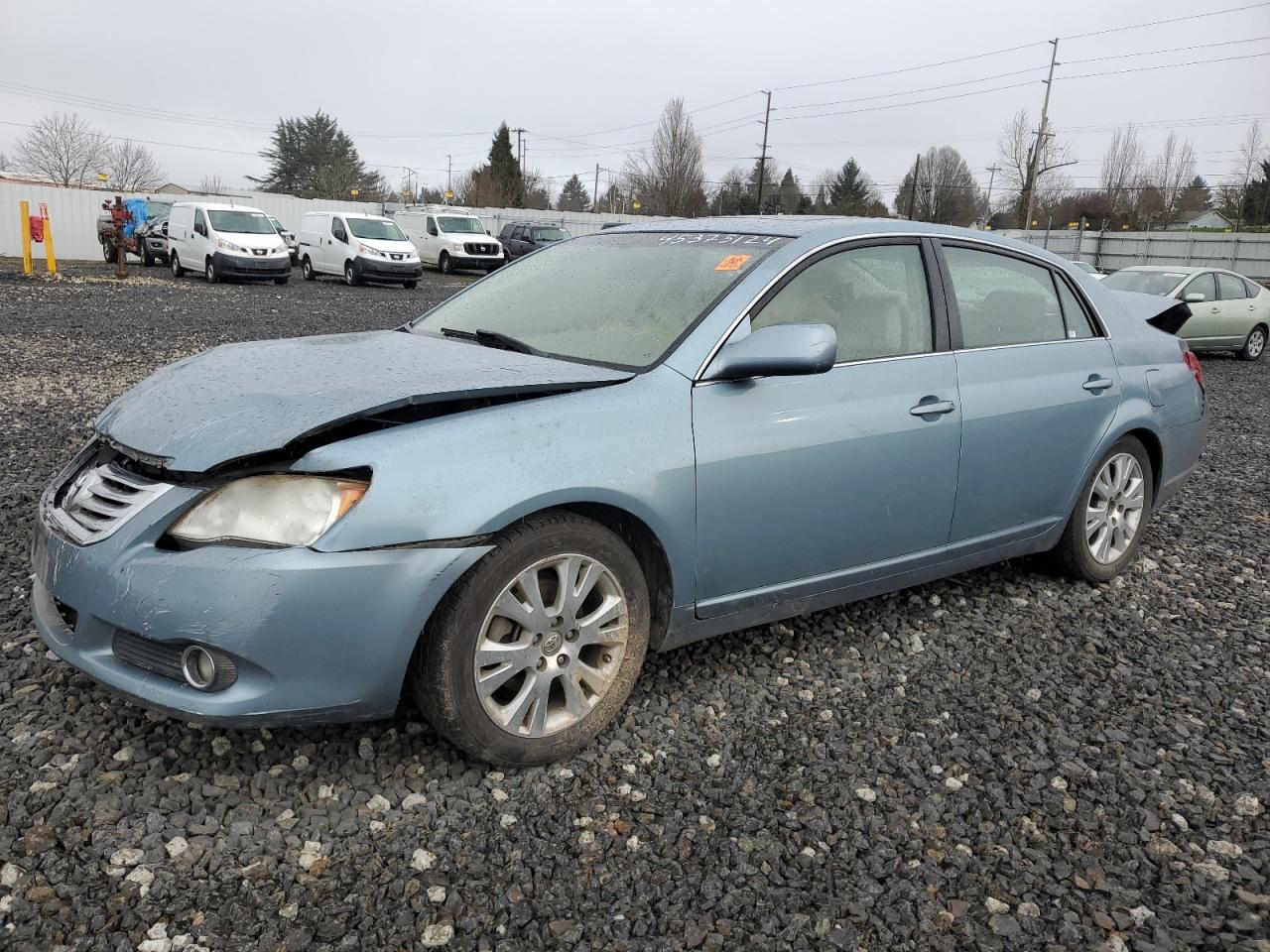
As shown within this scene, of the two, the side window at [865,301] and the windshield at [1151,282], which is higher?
the side window at [865,301]

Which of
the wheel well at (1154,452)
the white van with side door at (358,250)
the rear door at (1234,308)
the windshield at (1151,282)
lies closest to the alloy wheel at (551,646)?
the wheel well at (1154,452)

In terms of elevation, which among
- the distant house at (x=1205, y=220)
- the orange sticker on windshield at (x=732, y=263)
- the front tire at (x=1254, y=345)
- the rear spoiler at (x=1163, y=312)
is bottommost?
the front tire at (x=1254, y=345)

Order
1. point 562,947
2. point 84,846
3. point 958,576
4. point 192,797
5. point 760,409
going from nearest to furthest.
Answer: point 562,947, point 84,846, point 192,797, point 760,409, point 958,576

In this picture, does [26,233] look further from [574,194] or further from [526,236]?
[574,194]

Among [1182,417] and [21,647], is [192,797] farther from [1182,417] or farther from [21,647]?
[1182,417]

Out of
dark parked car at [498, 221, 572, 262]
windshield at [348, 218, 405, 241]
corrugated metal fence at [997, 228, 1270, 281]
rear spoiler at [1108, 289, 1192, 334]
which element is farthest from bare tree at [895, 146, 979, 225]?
rear spoiler at [1108, 289, 1192, 334]

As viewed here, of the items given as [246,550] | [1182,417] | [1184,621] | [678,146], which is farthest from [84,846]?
[678,146]

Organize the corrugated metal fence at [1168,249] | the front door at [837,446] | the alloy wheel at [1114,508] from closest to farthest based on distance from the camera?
the front door at [837,446] < the alloy wheel at [1114,508] < the corrugated metal fence at [1168,249]

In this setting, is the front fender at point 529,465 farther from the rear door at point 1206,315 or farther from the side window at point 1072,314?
the rear door at point 1206,315

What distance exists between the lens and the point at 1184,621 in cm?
414

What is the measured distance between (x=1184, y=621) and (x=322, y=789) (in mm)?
3516

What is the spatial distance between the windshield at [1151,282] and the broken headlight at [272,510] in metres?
13.6

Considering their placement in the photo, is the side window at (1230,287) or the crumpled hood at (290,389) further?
the side window at (1230,287)

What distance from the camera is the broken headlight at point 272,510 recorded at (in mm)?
2390
